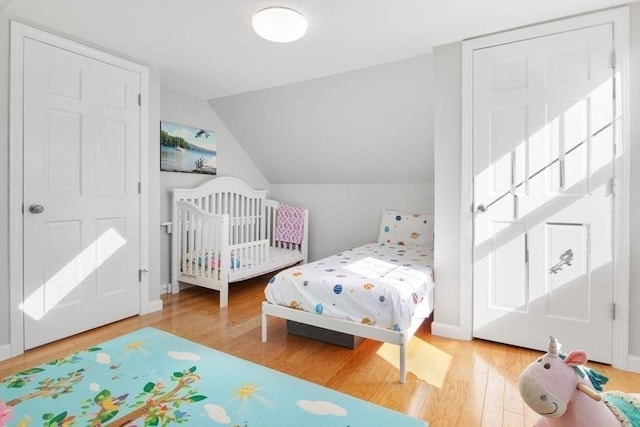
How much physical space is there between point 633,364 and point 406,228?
2.10m

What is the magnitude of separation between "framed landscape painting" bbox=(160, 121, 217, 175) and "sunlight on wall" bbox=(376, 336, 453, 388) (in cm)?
280

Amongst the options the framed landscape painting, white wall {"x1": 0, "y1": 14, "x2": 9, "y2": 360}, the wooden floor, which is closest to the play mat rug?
the wooden floor

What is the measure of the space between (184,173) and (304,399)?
9.43 ft

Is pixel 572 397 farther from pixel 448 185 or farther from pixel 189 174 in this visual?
pixel 189 174

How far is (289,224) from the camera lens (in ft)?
14.9

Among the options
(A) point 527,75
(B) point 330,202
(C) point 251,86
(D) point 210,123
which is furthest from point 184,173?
(A) point 527,75

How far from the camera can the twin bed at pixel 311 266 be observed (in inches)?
83.0

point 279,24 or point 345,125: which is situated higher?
point 279,24

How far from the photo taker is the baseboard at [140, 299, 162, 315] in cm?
301

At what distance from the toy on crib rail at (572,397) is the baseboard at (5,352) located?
9.51 ft

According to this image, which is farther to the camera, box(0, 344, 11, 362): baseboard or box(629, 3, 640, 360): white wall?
box(0, 344, 11, 362): baseboard

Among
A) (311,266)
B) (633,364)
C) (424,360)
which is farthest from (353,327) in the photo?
(633,364)

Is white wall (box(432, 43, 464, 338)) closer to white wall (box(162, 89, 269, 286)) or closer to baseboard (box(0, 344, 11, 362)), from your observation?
white wall (box(162, 89, 269, 286))

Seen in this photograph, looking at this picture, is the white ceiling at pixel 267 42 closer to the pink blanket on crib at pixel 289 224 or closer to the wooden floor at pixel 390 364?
the pink blanket on crib at pixel 289 224
